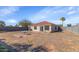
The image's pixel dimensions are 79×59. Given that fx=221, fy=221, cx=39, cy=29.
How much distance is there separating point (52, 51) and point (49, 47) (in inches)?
2.9

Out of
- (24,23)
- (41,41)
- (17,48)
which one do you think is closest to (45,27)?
(41,41)

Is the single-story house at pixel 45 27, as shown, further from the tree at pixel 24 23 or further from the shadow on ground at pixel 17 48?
the shadow on ground at pixel 17 48

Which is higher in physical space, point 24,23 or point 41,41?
point 24,23

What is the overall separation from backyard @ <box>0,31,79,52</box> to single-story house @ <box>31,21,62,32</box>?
0.06 metres

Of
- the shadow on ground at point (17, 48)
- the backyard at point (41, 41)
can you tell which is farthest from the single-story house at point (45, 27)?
the shadow on ground at point (17, 48)

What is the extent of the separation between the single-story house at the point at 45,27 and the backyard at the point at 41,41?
0.20 feet

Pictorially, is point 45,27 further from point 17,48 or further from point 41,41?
point 17,48

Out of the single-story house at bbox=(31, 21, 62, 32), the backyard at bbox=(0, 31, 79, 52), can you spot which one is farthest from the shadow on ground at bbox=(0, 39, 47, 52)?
the single-story house at bbox=(31, 21, 62, 32)

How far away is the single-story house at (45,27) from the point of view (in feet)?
10.8

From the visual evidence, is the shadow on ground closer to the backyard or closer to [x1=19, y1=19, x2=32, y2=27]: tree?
the backyard

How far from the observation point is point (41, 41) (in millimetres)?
3303

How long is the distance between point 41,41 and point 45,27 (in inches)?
8.6
